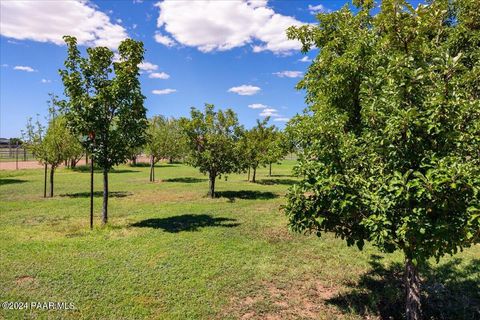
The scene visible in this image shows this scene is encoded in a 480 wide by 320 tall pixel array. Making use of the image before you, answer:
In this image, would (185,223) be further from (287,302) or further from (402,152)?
(402,152)

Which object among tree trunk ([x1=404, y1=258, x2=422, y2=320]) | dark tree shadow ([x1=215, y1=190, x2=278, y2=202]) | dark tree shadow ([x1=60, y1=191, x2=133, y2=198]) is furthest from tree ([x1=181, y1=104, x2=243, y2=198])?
tree trunk ([x1=404, y1=258, x2=422, y2=320])

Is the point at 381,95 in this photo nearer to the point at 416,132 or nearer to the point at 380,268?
the point at 416,132

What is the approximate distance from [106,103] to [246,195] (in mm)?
12638

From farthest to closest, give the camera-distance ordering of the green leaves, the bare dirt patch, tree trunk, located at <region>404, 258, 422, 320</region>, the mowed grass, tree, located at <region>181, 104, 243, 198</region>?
tree, located at <region>181, 104, 243, 198</region> < the mowed grass < the bare dirt patch < tree trunk, located at <region>404, 258, 422, 320</region> < the green leaves

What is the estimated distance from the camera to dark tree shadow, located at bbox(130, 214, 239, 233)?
545 inches

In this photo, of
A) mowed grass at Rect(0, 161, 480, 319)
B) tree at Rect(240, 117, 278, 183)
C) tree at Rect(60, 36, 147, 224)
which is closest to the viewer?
mowed grass at Rect(0, 161, 480, 319)

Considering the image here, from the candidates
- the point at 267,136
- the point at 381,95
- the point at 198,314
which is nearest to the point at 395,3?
the point at 381,95

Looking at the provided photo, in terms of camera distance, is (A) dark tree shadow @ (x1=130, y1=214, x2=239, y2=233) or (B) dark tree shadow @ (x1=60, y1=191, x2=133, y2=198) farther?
(B) dark tree shadow @ (x1=60, y1=191, x2=133, y2=198)

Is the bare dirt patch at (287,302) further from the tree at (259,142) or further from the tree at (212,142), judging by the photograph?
the tree at (259,142)

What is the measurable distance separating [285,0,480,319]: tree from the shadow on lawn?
4.46 feet

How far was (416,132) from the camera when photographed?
5.12 meters

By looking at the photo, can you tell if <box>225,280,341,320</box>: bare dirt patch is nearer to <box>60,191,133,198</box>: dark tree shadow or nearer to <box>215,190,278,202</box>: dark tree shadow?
<box>215,190,278,202</box>: dark tree shadow

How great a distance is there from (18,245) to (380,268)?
1148 cm

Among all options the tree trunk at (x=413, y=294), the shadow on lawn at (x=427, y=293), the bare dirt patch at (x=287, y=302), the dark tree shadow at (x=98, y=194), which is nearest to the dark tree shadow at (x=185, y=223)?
the bare dirt patch at (x=287, y=302)
